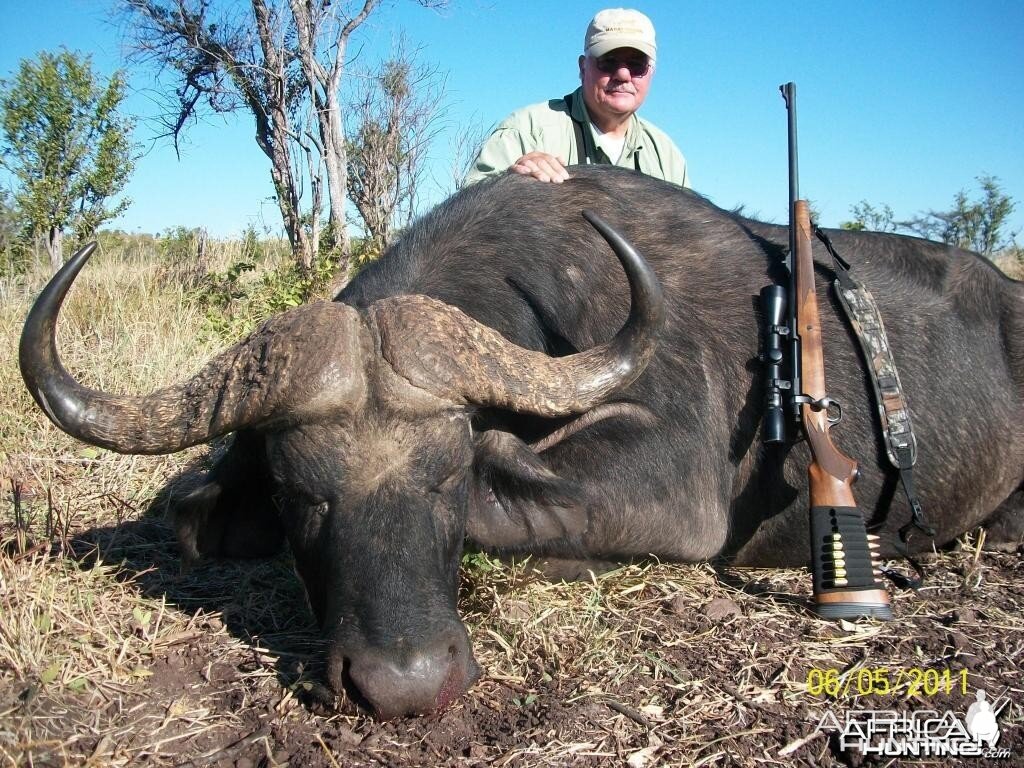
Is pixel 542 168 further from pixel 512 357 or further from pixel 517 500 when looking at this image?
pixel 517 500

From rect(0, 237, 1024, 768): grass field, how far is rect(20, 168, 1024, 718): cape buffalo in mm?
217

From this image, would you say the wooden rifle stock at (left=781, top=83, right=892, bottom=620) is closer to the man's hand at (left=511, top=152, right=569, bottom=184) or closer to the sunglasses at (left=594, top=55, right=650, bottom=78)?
the man's hand at (left=511, top=152, right=569, bottom=184)

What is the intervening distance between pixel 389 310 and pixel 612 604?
175cm

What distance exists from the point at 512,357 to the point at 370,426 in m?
0.60

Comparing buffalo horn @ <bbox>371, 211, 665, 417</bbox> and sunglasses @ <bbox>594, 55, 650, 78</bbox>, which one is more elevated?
sunglasses @ <bbox>594, 55, 650, 78</bbox>

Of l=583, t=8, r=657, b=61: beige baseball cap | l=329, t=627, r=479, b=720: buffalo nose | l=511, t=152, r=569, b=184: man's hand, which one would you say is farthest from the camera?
l=583, t=8, r=657, b=61: beige baseball cap

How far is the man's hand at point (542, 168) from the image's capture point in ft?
13.7

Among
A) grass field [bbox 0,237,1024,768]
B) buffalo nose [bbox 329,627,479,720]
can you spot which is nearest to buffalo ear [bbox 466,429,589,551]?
grass field [bbox 0,237,1024,768]

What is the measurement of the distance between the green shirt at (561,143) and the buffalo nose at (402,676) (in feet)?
13.0

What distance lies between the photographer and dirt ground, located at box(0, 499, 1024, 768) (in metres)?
2.49

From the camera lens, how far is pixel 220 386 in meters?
2.80
